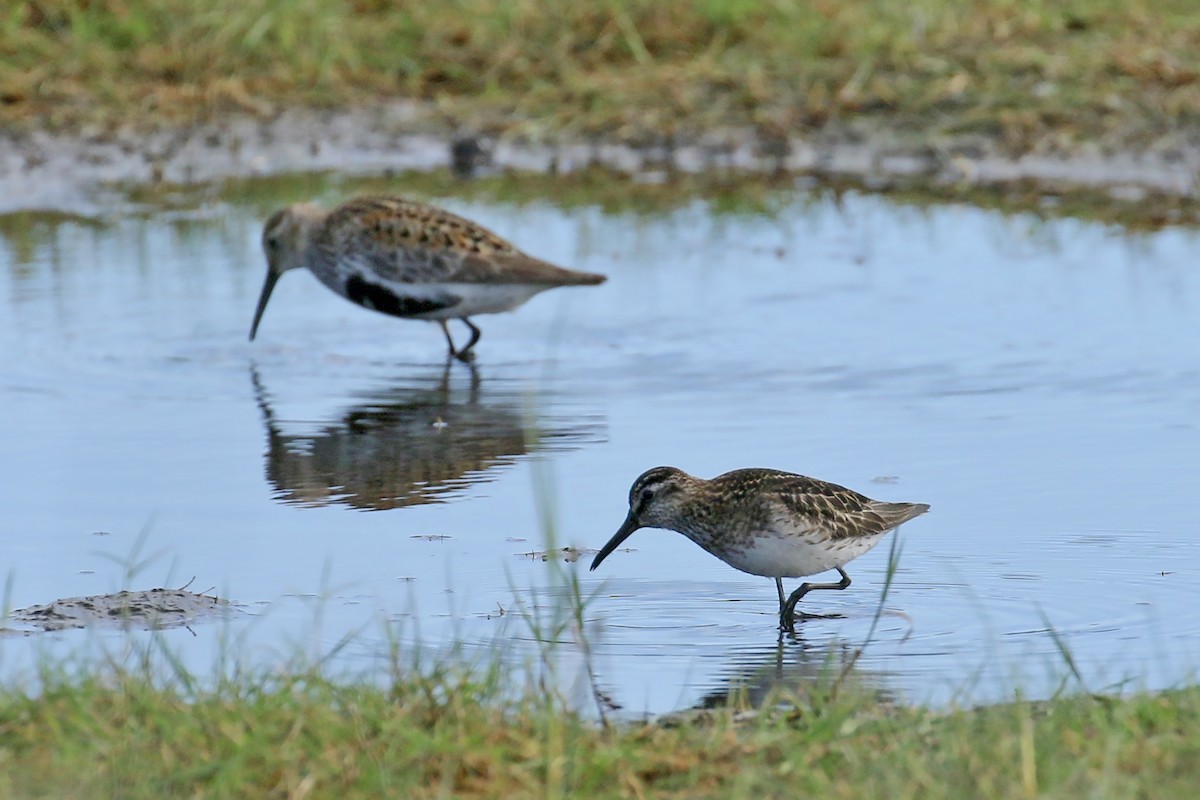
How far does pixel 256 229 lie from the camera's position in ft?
43.6

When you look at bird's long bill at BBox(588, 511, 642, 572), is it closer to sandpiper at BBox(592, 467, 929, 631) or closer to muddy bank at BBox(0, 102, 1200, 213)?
sandpiper at BBox(592, 467, 929, 631)

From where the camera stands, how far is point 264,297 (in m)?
10.9

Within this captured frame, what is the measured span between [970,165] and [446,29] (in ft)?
14.1

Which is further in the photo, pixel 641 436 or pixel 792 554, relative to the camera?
pixel 641 436

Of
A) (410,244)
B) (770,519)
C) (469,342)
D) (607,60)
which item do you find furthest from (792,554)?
(607,60)

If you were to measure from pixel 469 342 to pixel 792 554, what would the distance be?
4633mm

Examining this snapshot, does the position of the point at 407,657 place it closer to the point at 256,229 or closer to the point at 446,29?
the point at 256,229

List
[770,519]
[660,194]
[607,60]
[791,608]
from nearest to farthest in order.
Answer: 1. [791,608]
2. [770,519]
3. [660,194]
4. [607,60]

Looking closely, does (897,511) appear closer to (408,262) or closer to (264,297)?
(408,262)

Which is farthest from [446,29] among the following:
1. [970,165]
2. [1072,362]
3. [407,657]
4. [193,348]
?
[407,657]

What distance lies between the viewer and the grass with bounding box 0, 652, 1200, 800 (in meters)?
4.40

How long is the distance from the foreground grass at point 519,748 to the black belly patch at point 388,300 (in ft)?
19.2

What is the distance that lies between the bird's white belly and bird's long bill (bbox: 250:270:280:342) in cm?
458

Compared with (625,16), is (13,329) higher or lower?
lower
